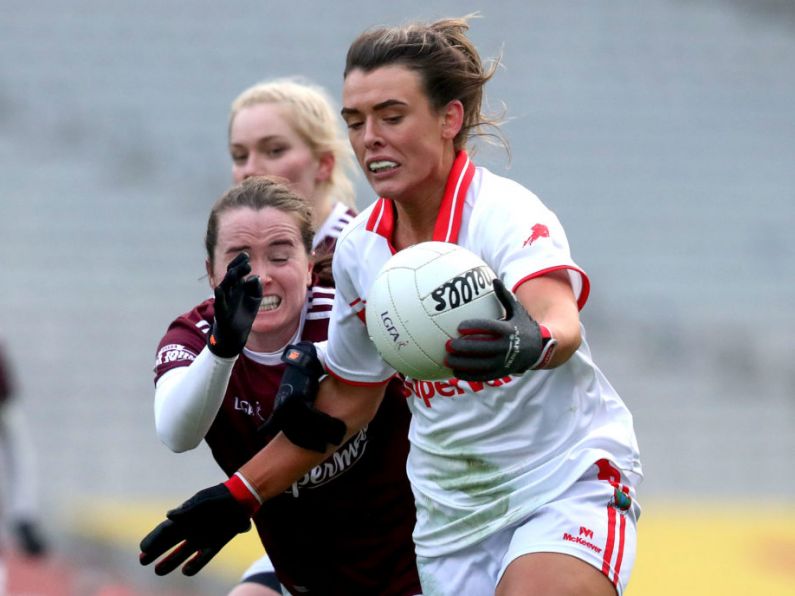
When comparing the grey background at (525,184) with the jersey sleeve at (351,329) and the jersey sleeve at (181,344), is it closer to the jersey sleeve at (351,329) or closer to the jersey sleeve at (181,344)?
the jersey sleeve at (181,344)

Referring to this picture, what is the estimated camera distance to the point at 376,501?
403 centimetres

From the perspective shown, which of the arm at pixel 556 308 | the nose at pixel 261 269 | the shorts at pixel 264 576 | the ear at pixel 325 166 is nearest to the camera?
the arm at pixel 556 308

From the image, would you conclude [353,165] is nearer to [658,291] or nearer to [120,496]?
[120,496]

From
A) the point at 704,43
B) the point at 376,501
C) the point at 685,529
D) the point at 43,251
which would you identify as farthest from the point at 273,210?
the point at 704,43

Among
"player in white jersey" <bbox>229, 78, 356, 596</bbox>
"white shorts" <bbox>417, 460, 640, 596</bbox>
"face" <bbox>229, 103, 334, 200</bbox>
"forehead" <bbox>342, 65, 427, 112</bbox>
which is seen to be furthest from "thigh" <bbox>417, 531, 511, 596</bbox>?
"face" <bbox>229, 103, 334, 200</bbox>

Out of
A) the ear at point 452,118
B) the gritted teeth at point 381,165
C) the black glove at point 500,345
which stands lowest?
the black glove at point 500,345

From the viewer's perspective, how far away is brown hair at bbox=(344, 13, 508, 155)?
3395mm

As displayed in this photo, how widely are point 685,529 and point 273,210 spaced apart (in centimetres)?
646

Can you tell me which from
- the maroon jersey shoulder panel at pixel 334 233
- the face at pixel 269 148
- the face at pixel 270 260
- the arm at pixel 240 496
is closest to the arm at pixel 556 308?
the arm at pixel 240 496

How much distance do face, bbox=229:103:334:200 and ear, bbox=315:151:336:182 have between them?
0.20 ft

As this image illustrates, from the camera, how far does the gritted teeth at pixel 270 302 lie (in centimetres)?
382

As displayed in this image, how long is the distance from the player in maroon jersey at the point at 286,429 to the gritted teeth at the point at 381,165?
56cm

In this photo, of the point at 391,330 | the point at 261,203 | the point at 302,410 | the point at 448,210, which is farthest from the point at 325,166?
the point at 391,330

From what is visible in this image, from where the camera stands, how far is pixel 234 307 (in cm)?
343
